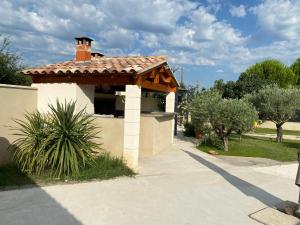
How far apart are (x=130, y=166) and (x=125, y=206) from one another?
126 inches

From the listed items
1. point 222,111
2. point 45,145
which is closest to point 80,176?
point 45,145

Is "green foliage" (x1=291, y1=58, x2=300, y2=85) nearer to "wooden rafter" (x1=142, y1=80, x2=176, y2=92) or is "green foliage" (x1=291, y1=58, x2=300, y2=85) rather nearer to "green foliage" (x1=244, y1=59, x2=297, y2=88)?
"green foliage" (x1=244, y1=59, x2=297, y2=88)

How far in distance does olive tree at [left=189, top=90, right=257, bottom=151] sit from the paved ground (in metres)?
3.90

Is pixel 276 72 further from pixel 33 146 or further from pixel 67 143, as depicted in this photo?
pixel 33 146

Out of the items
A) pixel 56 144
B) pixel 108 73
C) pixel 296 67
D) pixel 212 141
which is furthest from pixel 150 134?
pixel 296 67

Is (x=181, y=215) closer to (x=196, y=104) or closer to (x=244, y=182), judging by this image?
(x=244, y=182)

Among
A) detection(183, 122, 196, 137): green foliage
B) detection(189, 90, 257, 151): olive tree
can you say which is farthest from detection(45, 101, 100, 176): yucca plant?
detection(183, 122, 196, 137): green foliage

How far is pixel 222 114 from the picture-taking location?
46.0 feet

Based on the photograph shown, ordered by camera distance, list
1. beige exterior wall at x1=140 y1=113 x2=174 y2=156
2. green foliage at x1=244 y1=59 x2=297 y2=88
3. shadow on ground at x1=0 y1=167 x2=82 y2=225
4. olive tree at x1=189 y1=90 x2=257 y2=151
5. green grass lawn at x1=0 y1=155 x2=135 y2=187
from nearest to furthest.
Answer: shadow on ground at x1=0 y1=167 x2=82 y2=225
green grass lawn at x1=0 y1=155 x2=135 y2=187
beige exterior wall at x1=140 y1=113 x2=174 y2=156
olive tree at x1=189 y1=90 x2=257 y2=151
green foliage at x1=244 y1=59 x2=297 y2=88

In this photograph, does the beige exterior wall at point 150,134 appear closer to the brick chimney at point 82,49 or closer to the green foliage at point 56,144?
the brick chimney at point 82,49

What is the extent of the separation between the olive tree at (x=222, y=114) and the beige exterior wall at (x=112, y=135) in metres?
5.81

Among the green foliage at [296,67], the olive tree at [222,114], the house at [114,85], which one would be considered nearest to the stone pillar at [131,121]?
the house at [114,85]

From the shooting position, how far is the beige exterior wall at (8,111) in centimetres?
888

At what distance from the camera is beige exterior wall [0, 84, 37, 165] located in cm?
888
